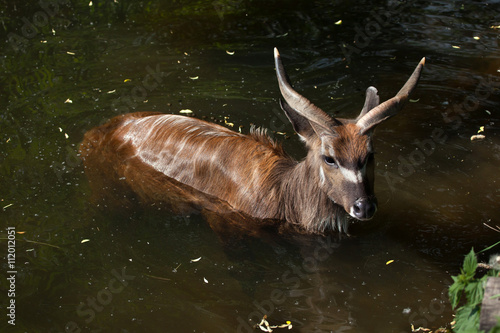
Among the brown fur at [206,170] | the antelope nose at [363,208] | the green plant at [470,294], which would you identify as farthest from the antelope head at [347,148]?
the green plant at [470,294]

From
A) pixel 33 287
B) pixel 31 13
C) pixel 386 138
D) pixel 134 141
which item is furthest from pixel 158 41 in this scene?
pixel 33 287

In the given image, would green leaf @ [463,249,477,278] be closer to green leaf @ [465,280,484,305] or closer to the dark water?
green leaf @ [465,280,484,305]

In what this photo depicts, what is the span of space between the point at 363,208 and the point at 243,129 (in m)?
3.23

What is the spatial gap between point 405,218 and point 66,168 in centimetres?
438

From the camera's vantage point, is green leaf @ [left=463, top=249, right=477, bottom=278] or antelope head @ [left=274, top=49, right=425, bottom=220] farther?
antelope head @ [left=274, top=49, right=425, bottom=220]

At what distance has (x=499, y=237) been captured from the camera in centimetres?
610

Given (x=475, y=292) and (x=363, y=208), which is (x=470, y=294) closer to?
(x=475, y=292)

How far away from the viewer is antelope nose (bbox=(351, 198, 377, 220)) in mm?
5332

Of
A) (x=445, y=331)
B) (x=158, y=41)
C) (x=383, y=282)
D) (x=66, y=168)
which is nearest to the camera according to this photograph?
(x=445, y=331)

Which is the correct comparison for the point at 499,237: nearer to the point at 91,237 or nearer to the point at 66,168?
the point at 91,237

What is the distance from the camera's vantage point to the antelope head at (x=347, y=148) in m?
5.41

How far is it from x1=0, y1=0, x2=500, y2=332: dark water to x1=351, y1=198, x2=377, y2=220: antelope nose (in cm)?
75

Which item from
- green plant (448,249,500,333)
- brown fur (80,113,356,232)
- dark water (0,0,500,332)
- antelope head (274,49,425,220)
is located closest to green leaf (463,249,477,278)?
green plant (448,249,500,333)

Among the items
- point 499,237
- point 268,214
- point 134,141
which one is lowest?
point 499,237
